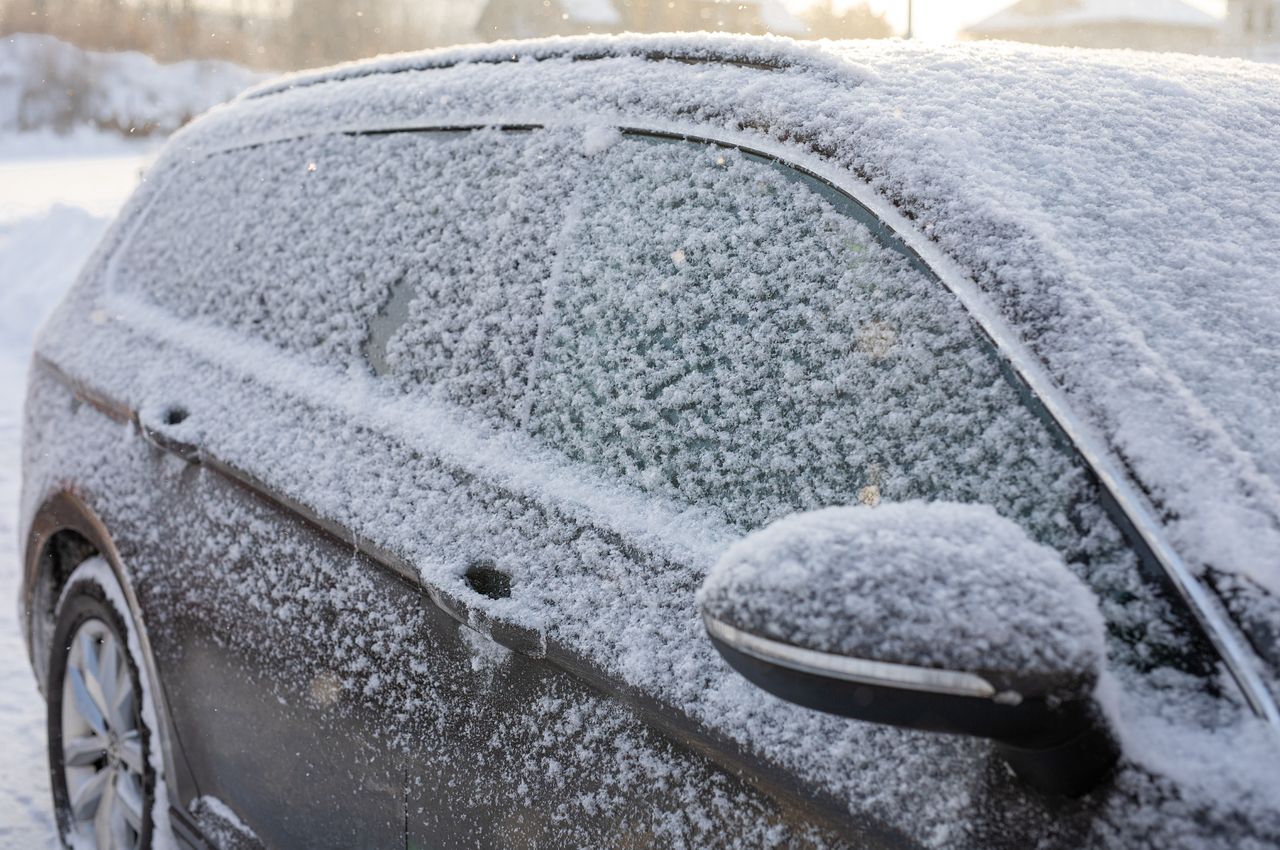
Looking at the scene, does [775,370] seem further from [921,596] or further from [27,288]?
[27,288]

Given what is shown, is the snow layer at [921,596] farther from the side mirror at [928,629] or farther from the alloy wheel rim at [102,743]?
the alloy wheel rim at [102,743]

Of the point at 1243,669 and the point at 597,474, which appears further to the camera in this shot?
the point at 597,474

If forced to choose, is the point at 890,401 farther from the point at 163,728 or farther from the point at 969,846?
the point at 163,728

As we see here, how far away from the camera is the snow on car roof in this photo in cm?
104

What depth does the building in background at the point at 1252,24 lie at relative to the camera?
119 feet

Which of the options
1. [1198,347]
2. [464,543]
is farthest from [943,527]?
[464,543]

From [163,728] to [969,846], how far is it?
1.80 meters

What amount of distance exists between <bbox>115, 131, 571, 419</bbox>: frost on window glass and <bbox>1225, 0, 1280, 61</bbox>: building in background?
134 ft

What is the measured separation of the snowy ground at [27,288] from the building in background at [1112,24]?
2991 centimetres

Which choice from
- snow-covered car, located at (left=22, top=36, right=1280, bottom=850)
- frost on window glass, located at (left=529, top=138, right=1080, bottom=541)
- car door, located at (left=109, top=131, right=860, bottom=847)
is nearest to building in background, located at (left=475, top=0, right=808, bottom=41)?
car door, located at (left=109, top=131, right=860, bottom=847)

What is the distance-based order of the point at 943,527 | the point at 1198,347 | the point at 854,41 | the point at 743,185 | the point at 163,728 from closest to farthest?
the point at 943,527
the point at 1198,347
the point at 743,185
the point at 854,41
the point at 163,728

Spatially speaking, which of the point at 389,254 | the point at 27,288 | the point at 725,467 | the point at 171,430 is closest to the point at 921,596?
the point at 725,467

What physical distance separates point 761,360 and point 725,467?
15 cm

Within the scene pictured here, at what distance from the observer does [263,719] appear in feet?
6.13
